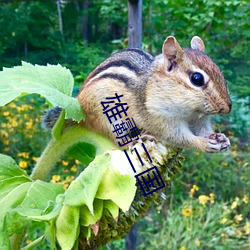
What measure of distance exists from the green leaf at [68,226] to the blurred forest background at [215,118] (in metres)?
0.82

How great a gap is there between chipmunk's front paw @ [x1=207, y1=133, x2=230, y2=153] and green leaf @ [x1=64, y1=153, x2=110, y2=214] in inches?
7.6

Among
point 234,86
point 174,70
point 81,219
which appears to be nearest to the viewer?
point 81,219

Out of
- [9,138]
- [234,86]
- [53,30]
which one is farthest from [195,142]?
[53,30]

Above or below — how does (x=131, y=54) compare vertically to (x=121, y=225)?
above

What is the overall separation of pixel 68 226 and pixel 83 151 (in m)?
0.17

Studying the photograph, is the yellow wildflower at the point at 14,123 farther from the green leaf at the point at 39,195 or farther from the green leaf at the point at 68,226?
the green leaf at the point at 68,226

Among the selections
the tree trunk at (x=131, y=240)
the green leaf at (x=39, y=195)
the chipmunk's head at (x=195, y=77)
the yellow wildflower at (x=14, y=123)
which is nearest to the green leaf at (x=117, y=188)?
the green leaf at (x=39, y=195)

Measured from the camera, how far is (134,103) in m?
0.80

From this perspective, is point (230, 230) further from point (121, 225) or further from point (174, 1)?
point (121, 225)

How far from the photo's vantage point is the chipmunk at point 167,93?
2.25 feet

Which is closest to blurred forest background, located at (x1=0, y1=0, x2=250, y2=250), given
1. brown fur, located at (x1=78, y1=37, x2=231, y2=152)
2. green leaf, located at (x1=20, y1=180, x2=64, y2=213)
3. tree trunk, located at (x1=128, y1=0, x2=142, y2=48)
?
tree trunk, located at (x1=128, y1=0, x2=142, y2=48)

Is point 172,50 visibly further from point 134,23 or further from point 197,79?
point 134,23

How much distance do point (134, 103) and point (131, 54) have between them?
0.27ft

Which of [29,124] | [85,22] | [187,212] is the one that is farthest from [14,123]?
[85,22]
